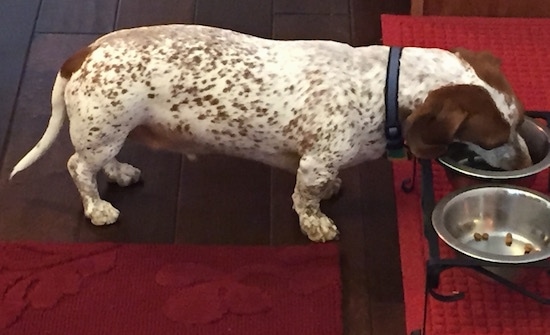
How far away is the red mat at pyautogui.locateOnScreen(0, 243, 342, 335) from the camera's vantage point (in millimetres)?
1968

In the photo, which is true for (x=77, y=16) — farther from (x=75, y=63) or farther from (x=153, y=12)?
(x=75, y=63)

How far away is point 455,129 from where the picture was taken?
1.86 m

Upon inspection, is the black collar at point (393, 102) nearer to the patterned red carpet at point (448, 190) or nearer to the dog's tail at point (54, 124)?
the patterned red carpet at point (448, 190)

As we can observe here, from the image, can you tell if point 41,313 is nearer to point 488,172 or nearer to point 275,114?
point 275,114

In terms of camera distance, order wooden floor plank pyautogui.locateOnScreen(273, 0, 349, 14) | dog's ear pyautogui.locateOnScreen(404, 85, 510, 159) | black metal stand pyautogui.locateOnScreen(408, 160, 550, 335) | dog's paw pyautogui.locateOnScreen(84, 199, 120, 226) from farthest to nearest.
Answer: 1. wooden floor plank pyautogui.locateOnScreen(273, 0, 349, 14)
2. dog's paw pyautogui.locateOnScreen(84, 199, 120, 226)
3. dog's ear pyautogui.locateOnScreen(404, 85, 510, 159)
4. black metal stand pyautogui.locateOnScreen(408, 160, 550, 335)

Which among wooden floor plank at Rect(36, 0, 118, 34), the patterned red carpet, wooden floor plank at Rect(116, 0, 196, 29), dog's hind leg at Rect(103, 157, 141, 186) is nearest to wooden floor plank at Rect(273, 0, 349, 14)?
the patterned red carpet

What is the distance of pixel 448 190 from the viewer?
2.25 meters

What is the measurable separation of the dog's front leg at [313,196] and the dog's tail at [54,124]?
0.57 m

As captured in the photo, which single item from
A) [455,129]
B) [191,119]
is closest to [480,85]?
[455,129]

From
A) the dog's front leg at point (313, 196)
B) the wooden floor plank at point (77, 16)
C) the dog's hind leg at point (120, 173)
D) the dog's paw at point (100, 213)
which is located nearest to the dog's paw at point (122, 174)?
the dog's hind leg at point (120, 173)

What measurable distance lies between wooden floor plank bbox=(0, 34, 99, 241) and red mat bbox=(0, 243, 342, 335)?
0.25ft

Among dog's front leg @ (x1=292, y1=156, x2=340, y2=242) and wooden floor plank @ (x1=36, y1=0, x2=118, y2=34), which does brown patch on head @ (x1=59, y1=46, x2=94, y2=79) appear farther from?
wooden floor plank @ (x1=36, y1=0, x2=118, y2=34)

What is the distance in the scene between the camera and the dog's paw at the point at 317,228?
2150mm

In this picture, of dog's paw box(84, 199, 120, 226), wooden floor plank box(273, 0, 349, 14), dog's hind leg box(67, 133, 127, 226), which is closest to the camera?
dog's hind leg box(67, 133, 127, 226)
